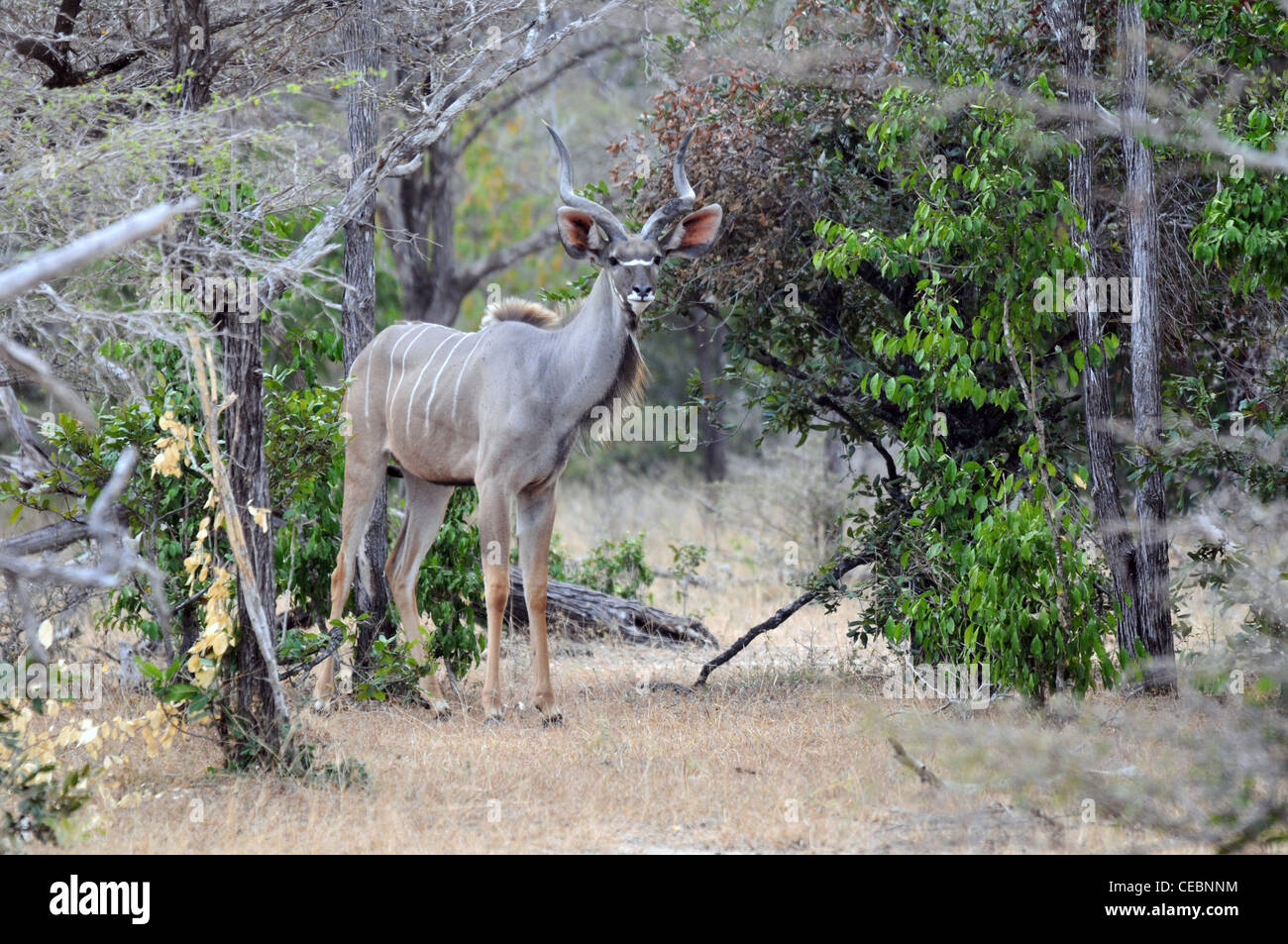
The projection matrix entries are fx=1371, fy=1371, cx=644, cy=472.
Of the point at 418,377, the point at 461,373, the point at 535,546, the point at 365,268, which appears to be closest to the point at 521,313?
the point at 461,373

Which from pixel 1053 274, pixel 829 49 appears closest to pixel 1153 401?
pixel 1053 274

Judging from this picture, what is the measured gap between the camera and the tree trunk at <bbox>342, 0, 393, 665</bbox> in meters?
7.49

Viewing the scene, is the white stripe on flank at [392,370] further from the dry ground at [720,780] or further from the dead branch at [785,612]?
the dead branch at [785,612]

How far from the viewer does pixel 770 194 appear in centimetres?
748

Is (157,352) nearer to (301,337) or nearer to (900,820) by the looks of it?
(301,337)

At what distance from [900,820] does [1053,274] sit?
279cm

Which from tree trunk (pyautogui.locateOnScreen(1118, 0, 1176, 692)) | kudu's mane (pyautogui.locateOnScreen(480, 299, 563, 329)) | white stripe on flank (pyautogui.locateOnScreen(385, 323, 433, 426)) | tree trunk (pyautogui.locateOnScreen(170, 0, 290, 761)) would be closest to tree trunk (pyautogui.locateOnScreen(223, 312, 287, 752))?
tree trunk (pyautogui.locateOnScreen(170, 0, 290, 761))

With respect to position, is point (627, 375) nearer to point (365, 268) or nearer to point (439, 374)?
point (439, 374)

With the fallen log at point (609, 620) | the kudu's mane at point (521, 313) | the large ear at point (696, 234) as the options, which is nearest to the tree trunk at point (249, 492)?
the large ear at point (696, 234)

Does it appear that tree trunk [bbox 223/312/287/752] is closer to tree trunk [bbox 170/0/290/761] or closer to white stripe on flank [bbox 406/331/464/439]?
tree trunk [bbox 170/0/290/761]

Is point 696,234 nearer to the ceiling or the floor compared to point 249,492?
nearer to the ceiling

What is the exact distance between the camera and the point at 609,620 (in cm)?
948

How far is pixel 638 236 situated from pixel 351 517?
2310mm

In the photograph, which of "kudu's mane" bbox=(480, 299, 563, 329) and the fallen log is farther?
the fallen log
